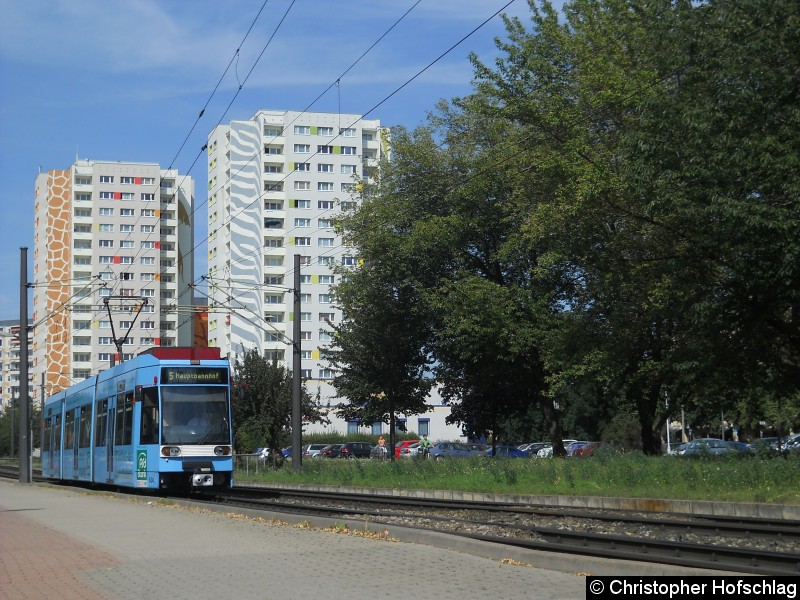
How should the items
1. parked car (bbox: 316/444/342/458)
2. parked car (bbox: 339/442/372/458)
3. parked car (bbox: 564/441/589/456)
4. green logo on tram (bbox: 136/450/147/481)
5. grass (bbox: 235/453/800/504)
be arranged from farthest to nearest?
parked car (bbox: 316/444/342/458)
parked car (bbox: 339/442/372/458)
parked car (bbox: 564/441/589/456)
green logo on tram (bbox: 136/450/147/481)
grass (bbox: 235/453/800/504)

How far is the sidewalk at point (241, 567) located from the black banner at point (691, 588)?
0.28 metres

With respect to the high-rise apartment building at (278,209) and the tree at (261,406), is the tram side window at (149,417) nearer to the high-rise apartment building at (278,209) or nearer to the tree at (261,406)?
the tree at (261,406)

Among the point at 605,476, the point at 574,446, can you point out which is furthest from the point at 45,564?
the point at 574,446

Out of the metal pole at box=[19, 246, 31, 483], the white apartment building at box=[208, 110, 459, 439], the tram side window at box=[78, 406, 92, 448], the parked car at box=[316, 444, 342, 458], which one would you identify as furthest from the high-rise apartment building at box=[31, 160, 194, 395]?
the tram side window at box=[78, 406, 92, 448]

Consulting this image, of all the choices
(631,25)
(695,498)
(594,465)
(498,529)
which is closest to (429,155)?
(631,25)

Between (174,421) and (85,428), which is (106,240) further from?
(174,421)

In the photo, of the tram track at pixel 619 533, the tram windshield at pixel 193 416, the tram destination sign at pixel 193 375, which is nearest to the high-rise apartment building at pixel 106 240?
the tram destination sign at pixel 193 375

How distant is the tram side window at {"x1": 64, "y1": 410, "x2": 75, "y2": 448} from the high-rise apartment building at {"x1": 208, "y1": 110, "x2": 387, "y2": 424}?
71727mm

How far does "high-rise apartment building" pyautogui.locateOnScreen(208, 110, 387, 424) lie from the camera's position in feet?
358

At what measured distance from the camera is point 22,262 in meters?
38.3

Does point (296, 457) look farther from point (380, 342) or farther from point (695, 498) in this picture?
point (695, 498)

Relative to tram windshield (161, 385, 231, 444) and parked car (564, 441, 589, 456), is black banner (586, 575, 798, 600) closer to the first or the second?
tram windshield (161, 385, 231, 444)

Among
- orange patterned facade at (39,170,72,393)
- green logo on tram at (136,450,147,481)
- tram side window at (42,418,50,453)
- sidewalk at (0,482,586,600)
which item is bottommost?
sidewalk at (0,482,586,600)

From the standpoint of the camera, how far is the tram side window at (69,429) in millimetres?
33844
